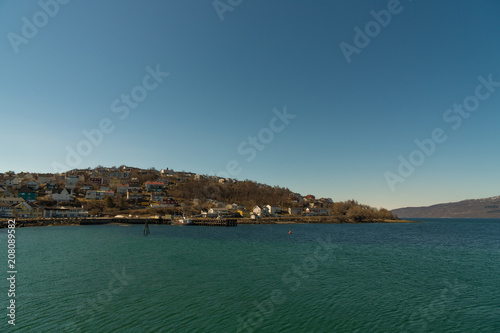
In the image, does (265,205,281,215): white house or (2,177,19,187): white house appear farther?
(265,205,281,215): white house

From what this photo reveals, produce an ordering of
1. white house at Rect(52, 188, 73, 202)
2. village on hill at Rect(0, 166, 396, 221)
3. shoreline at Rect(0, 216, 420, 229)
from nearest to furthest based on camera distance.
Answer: shoreline at Rect(0, 216, 420, 229) → village on hill at Rect(0, 166, 396, 221) → white house at Rect(52, 188, 73, 202)

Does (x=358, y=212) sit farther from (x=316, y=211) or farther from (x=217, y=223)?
(x=217, y=223)

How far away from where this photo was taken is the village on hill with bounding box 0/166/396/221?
99688 millimetres

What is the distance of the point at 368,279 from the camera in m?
22.0

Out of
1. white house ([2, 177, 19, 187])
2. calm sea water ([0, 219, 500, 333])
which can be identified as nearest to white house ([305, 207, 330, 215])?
calm sea water ([0, 219, 500, 333])

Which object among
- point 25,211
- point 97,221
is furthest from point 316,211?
point 25,211

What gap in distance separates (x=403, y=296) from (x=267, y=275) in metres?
10.3

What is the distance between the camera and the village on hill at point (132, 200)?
9969 cm

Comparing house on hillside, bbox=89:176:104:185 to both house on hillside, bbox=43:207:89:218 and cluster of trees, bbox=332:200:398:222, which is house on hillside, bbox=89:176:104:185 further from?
cluster of trees, bbox=332:200:398:222

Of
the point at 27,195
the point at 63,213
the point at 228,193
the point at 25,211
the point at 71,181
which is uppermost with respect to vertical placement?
the point at 71,181

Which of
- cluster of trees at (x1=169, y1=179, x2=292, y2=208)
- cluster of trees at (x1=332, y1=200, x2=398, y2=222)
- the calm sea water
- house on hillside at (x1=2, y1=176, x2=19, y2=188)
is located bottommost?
cluster of trees at (x1=332, y1=200, x2=398, y2=222)

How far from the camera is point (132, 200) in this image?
136 meters

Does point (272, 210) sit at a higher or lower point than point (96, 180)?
lower

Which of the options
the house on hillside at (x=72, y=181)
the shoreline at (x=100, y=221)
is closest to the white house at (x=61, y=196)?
the house on hillside at (x=72, y=181)
